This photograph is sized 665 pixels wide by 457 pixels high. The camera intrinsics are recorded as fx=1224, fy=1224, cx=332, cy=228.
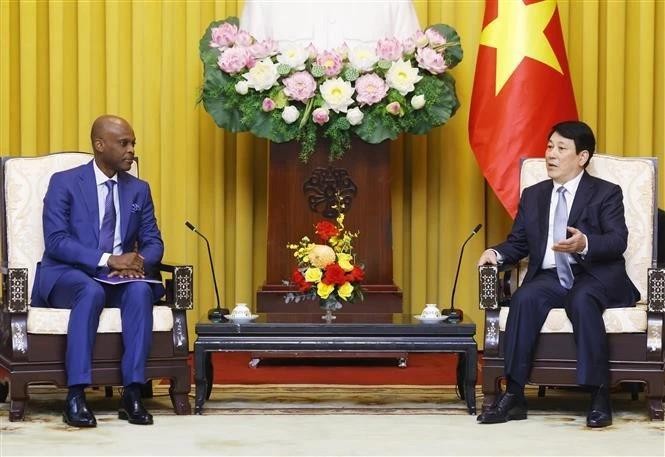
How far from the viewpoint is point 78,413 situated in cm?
439

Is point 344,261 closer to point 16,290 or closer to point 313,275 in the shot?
point 313,275

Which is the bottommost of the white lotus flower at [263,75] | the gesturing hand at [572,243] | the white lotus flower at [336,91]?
the gesturing hand at [572,243]

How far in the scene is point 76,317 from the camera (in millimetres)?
4520

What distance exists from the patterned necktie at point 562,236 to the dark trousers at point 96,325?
160 cm

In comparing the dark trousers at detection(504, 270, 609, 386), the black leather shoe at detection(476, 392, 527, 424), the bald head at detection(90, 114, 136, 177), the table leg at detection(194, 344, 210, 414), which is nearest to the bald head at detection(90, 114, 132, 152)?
the bald head at detection(90, 114, 136, 177)

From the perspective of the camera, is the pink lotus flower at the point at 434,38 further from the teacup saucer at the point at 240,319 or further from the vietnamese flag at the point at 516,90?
the teacup saucer at the point at 240,319

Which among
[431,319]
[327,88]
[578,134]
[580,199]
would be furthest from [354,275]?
[327,88]

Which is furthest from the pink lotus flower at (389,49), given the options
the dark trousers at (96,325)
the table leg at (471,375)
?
the dark trousers at (96,325)

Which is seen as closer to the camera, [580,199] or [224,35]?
[580,199]

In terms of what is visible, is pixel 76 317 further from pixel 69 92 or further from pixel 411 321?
pixel 69 92

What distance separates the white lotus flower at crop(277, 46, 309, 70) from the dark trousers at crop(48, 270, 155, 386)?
4.80ft

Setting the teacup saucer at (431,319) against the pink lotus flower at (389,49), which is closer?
the teacup saucer at (431,319)

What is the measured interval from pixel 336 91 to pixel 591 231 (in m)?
1.42

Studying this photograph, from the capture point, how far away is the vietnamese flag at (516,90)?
6062 millimetres
